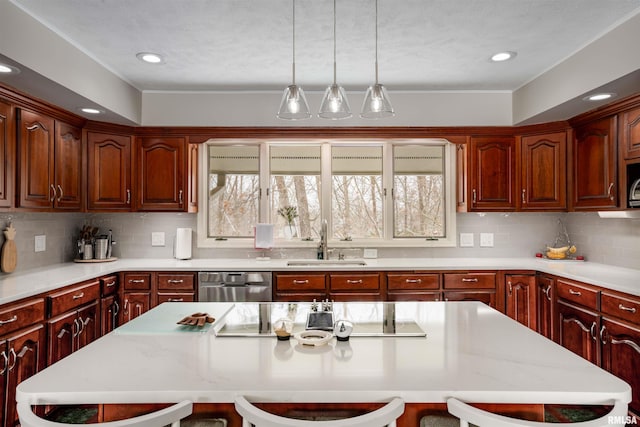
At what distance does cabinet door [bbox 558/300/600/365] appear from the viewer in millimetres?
2919

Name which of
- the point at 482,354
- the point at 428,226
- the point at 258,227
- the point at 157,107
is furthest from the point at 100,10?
the point at 428,226

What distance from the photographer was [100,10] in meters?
2.46

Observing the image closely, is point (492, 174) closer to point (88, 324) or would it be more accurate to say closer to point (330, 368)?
point (330, 368)

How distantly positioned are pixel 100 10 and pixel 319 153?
230 centimetres

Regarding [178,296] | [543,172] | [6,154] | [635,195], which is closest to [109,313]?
[178,296]

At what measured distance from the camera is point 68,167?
3.52m

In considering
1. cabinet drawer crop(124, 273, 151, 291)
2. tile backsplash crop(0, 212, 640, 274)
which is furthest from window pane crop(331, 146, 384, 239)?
cabinet drawer crop(124, 273, 151, 291)

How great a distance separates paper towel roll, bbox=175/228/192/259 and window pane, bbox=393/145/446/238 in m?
2.12

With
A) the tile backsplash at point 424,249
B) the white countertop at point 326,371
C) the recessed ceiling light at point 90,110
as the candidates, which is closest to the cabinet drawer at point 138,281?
the tile backsplash at point 424,249

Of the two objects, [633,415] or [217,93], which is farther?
[217,93]

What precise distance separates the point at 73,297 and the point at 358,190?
2.65 metres

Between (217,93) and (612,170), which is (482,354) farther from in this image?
(217,93)

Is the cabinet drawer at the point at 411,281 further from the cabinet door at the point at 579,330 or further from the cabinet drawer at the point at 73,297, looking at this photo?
the cabinet drawer at the point at 73,297

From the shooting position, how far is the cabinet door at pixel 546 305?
3439mm
